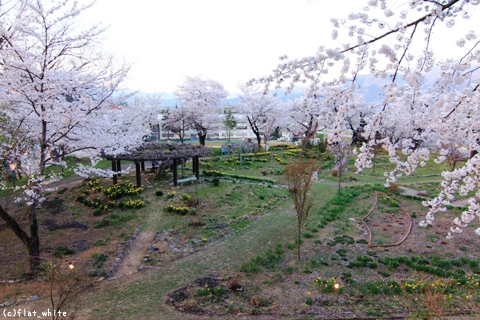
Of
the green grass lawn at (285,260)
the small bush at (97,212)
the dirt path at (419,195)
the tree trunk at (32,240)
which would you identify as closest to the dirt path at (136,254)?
the green grass lawn at (285,260)

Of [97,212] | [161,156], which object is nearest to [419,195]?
[161,156]

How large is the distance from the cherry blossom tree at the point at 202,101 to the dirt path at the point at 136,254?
1606 centimetres

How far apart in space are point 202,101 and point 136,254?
1896cm

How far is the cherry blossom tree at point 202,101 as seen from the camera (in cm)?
2434

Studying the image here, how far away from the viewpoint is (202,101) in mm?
25234

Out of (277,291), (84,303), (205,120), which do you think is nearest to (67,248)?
(84,303)

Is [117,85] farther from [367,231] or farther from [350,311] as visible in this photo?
[367,231]

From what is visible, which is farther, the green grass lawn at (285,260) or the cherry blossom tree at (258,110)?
the cherry blossom tree at (258,110)

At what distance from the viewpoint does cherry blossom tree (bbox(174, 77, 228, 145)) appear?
24344 millimetres

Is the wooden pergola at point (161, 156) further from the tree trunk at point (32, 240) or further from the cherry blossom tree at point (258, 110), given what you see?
the cherry blossom tree at point (258, 110)

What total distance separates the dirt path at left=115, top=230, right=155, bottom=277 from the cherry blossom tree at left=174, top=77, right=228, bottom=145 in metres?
16.1

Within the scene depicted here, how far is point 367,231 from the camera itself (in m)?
9.16

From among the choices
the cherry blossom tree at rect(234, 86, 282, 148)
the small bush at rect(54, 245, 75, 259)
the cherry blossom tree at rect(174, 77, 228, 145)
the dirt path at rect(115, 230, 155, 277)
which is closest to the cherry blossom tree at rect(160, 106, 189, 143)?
the cherry blossom tree at rect(174, 77, 228, 145)

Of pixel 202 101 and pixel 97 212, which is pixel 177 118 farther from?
pixel 97 212
